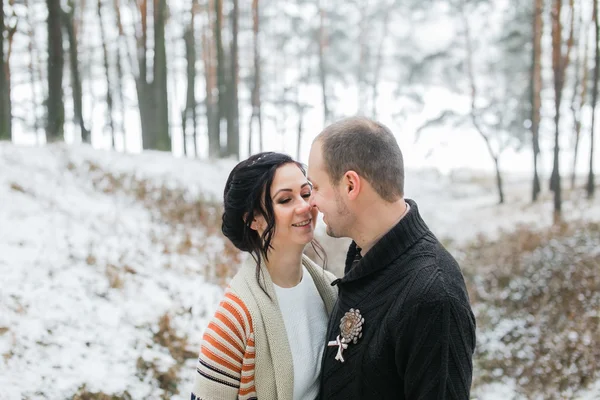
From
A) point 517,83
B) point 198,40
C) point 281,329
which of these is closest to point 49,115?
point 281,329

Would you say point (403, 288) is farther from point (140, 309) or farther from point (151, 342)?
point (140, 309)

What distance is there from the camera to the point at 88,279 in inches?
235

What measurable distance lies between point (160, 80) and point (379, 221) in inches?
590

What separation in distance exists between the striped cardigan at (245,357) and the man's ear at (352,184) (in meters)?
0.69

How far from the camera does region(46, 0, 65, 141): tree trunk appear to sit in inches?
466

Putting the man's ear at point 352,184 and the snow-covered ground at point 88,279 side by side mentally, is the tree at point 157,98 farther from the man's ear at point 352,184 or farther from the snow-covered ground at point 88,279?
the man's ear at point 352,184

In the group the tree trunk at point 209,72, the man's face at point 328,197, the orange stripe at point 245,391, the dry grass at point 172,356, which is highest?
the tree trunk at point 209,72

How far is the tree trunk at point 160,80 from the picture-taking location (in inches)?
622

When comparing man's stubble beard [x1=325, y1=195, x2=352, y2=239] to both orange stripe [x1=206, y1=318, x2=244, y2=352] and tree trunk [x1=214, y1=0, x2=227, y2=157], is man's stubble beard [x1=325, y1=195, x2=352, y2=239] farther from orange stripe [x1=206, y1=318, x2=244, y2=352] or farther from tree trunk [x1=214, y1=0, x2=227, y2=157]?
tree trunk [x1=214, y1=0, x2=227, y2=157]

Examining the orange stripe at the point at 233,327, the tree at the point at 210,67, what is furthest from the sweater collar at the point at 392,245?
the tree at the point at 210,67

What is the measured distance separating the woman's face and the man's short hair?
478 mm

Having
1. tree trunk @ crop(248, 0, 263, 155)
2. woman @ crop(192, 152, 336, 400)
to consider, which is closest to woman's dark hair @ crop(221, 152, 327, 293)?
woman @ crop(192, 152, 336, 400)

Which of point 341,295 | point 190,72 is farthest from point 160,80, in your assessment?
point 341,295

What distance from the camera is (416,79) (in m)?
25.6
